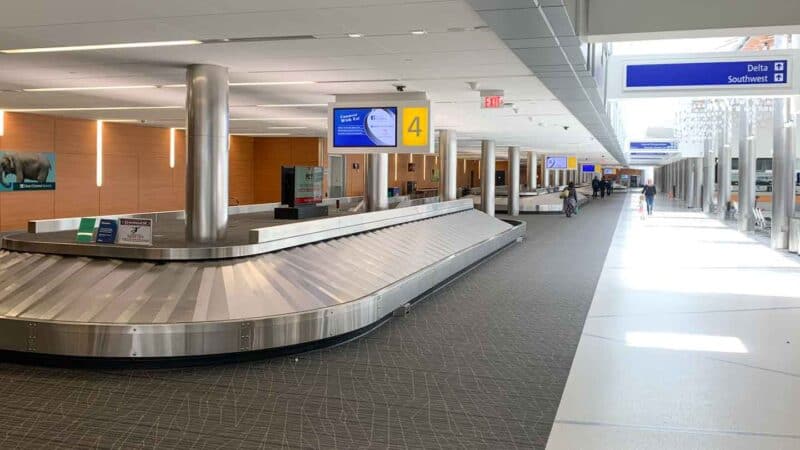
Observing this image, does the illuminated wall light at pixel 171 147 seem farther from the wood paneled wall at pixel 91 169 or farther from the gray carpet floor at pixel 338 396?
the gray carpet floor at pixel 338 396

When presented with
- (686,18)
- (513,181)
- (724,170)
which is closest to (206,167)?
(686,18)

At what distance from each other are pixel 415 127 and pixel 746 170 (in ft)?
63.1

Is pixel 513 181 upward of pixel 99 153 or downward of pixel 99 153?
downward

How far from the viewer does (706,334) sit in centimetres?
799

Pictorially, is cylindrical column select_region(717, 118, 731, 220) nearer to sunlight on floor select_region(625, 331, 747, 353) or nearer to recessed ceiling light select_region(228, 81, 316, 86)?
recessed ceiling light select_region(228, 81, 316, 86)

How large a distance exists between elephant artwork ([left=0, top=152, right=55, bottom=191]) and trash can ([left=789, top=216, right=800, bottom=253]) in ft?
63.7

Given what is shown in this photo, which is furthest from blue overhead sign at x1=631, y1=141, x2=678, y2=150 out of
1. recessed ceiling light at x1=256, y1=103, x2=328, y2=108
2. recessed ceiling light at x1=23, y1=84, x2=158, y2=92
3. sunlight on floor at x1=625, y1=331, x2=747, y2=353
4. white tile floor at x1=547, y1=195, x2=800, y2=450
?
sunlight on floor at x1=625, y1=331, x2=747, y2=353

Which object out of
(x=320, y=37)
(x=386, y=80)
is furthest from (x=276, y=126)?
(x=320, y=37)

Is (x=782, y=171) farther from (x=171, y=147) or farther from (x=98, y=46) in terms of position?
(x=171, y=147)

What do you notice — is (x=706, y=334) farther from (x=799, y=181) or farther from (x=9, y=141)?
(x=799, y=181)

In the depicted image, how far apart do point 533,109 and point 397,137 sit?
4.71 metres

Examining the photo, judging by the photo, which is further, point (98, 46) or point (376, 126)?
point (376, 126)

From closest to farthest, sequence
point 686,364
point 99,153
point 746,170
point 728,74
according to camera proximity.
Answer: point 686,364, point 728,74, point 99,153, point 746,170

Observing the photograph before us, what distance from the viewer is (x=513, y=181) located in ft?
105
